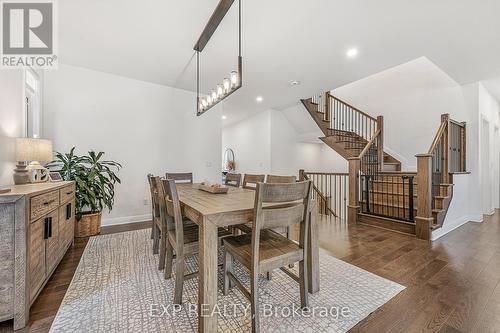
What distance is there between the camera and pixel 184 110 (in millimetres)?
4609

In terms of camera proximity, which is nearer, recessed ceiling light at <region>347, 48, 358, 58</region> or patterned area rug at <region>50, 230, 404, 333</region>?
patterned area rug at <region>50, 230, 404, 333</region>

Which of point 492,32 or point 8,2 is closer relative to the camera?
point 8,2

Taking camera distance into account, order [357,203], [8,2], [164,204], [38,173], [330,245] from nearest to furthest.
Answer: [164,204]
[8,2]
[38,173]
[330,245]
[357,203]

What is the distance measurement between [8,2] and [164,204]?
8.52 feet

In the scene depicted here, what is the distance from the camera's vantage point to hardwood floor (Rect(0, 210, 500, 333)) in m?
1.46

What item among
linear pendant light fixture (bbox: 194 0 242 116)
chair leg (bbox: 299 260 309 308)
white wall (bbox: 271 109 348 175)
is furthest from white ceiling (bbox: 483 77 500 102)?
chair leg (bbox: 299 260 309 308)

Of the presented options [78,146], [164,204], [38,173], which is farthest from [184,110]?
[164,204]

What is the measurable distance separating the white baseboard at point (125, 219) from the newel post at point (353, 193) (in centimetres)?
369

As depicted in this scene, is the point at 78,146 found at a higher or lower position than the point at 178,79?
lower

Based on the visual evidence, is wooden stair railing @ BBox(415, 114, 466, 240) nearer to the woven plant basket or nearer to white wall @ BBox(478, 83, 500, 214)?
white wall @ BBox(478, 83, 500, 214)

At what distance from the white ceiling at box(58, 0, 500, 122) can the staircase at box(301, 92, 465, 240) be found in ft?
4.34

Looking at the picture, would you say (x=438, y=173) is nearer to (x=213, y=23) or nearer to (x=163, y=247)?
(x=213, y=23)

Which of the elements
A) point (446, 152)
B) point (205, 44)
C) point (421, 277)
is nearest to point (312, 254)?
point (421, 277)

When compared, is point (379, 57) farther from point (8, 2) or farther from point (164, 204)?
point (8, 2)
